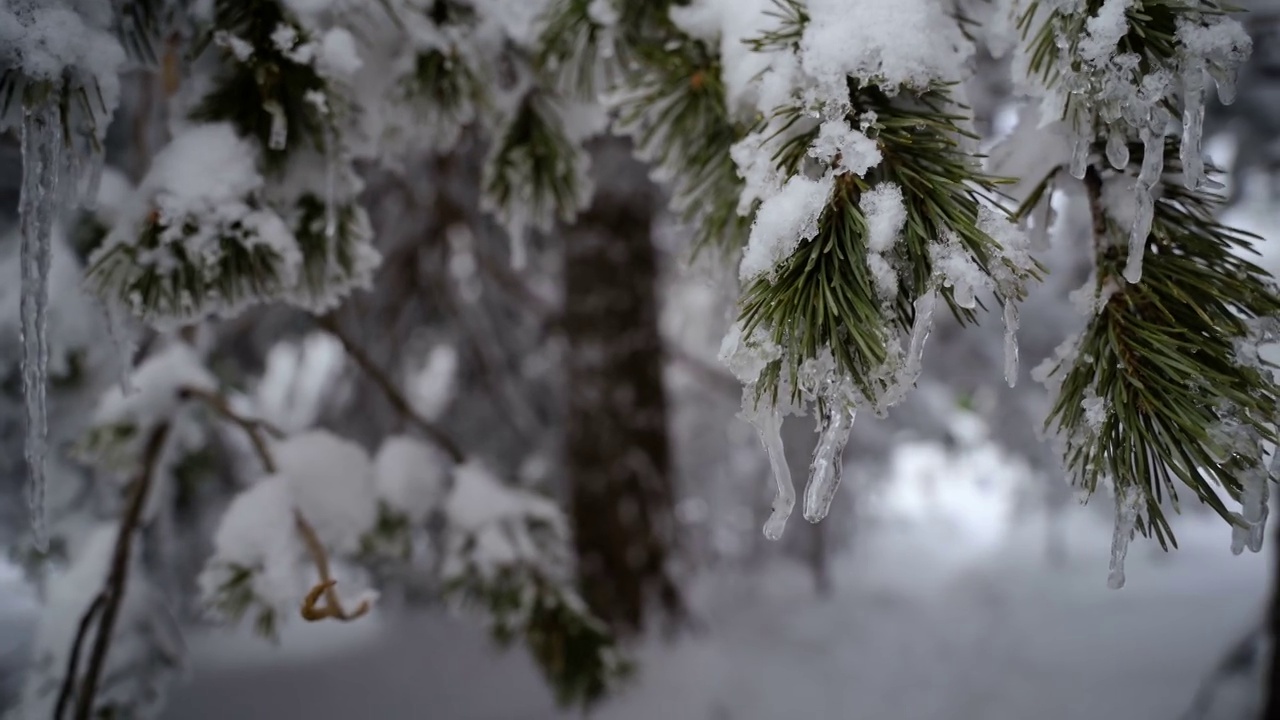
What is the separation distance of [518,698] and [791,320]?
11.2 feet

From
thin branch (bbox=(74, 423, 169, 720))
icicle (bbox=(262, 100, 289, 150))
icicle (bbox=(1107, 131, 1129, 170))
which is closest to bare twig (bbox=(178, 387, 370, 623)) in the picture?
thin branch (bbox=(74, 423, 169, 720))

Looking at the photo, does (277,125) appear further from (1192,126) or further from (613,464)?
(613,464)

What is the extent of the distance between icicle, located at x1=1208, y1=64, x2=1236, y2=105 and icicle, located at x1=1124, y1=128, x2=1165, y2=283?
8 centimetres

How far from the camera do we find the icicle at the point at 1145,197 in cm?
68

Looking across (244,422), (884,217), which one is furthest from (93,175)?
(884,217)

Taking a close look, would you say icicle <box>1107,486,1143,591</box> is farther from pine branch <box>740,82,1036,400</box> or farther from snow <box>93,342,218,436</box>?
snow <box>93,342,218,436</box>

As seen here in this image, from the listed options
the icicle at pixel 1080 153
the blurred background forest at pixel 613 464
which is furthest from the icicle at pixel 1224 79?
the blurred background forest at pixel 613 464

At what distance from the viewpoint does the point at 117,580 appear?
4.50 ft

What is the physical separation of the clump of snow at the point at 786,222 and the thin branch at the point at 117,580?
134cm

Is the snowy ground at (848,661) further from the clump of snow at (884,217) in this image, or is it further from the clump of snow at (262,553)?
the clump of snow at (884,217)

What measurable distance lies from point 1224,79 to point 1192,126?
0.07 metres

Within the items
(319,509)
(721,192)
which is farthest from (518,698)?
(721,192)

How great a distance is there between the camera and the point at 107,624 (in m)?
1.32

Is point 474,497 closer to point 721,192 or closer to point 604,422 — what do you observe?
point 721,192
